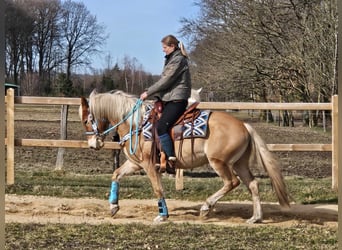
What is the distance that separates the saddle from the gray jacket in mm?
168

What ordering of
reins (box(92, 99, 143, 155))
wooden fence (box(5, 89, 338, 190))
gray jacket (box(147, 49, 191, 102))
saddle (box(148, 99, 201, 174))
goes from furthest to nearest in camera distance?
1. wooden fence (box(5, 89, 338, 190))
2. reins (box(92, 99, 143, 155))
3. saddle (box(148, 99, 201, 174))
4. gray jacket (box(147, 49, 191, 102))

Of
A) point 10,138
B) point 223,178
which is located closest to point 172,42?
point 223,178

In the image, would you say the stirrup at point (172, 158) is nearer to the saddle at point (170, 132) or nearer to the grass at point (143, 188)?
the saddle at point (170, 132)

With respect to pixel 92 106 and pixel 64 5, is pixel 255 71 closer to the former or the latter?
pixel 92 106

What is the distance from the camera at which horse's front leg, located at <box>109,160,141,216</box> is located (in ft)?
21.7

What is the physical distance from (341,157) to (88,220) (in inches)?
217

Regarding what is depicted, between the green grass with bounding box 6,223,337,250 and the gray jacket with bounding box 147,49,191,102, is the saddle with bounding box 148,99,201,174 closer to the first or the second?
the gray jacket with bounding box 147,49,191,102

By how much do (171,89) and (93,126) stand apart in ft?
3.76

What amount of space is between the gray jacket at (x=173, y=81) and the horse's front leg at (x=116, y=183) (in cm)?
102

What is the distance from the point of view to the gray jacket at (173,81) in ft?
20.4

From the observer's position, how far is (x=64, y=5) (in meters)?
50.0

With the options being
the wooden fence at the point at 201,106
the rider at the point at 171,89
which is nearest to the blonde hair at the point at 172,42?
the rider at the point at 171,89

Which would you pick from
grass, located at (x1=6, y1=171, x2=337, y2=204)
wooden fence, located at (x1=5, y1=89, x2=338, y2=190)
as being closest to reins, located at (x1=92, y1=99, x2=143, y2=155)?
grass, located at (x1=6, y1=171, x2=337, y2=204)

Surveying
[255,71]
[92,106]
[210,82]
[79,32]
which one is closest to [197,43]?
[210,82]
